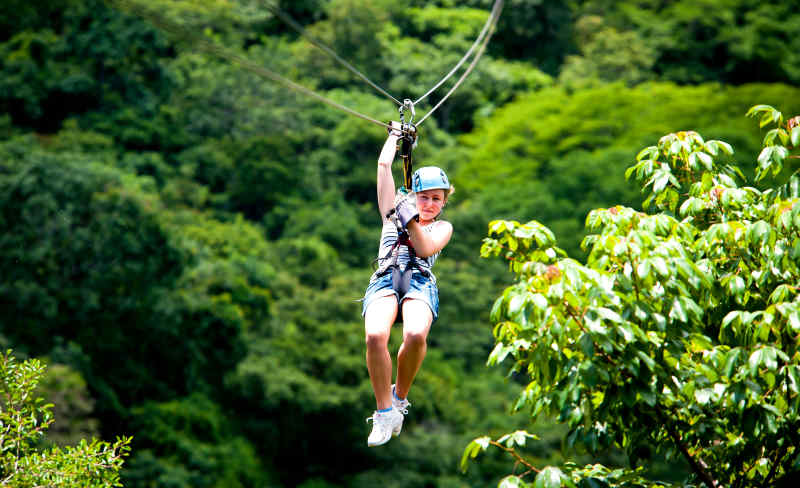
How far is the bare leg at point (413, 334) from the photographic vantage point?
4.93 m

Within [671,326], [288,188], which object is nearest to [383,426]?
[671,326]

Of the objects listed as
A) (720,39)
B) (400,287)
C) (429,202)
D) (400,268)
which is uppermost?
(720,39)

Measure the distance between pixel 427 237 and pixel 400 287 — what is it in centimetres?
32

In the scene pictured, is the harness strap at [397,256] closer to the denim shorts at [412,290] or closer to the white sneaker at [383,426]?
the denim shorts at [412,290]

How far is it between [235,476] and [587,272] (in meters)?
19.6

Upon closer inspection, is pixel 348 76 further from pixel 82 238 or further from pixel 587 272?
pixel 587 272

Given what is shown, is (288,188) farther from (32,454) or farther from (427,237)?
(427,237)

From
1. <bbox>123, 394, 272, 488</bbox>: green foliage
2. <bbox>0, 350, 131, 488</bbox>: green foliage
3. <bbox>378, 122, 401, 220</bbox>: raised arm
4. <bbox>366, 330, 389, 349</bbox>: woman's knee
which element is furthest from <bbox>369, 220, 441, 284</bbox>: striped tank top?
<bbox>123, 394, 272, 488</bbox>: green foliage

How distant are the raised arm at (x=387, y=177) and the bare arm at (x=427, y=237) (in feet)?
0.89

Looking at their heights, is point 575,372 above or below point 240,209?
below

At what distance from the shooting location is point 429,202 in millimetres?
5238

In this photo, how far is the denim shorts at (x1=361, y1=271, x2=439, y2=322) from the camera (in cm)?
508

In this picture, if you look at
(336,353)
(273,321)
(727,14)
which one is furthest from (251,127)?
(727,14)

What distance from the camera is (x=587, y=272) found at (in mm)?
4375
